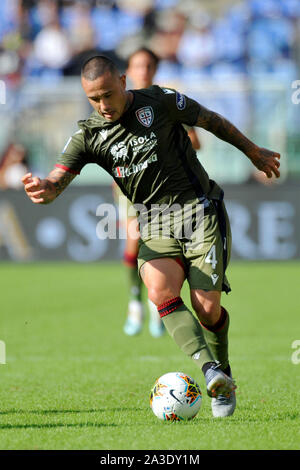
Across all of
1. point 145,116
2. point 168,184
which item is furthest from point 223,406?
point 145,116

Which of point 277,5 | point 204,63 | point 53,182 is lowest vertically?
point 53,182

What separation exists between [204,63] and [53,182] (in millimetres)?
15456

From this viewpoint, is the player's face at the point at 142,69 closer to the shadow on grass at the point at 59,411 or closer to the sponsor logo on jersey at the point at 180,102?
the sponsor logo on jersey at the point at 180,102

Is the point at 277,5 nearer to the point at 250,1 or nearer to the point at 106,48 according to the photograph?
the point at 250,1

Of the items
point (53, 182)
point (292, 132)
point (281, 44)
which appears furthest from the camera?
point (281, 44)

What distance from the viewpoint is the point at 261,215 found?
50.6 feet

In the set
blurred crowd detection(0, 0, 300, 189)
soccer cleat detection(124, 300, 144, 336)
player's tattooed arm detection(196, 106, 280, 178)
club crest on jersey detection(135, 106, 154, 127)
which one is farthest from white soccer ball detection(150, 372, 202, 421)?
blurred crowd detection(0, 0, 300, 189)

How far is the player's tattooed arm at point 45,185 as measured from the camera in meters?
4.33

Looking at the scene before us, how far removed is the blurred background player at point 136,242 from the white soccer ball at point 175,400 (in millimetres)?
3368

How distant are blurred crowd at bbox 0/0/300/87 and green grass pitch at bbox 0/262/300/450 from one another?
26.1 ft

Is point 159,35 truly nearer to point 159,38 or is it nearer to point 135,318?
point 159,38

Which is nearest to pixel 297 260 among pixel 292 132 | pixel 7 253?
pixel 292 132

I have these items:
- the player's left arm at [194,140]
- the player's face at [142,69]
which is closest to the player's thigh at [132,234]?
the player's left arm at [194,140]

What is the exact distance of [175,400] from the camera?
4.27 meters
